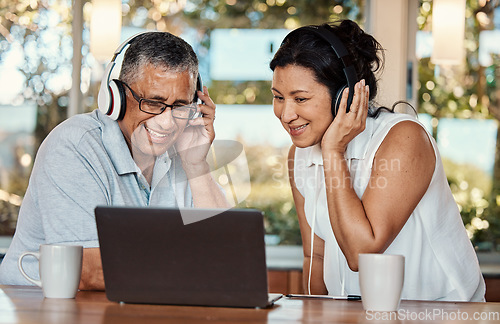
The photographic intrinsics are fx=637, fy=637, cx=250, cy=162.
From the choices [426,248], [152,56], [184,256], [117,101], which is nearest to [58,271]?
[184,256]

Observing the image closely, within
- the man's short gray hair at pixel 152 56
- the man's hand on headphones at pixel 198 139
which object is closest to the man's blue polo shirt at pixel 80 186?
the man's hand on headphones at pixel 198 139

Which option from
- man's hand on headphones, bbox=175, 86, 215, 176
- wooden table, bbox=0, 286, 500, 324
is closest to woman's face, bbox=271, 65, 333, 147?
man's hand on headphones, bbox=175, 86, 215, 176

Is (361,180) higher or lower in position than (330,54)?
lower

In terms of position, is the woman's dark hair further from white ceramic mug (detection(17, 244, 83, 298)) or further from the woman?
white ceramic mug (detection(17, 244, 83, 298))

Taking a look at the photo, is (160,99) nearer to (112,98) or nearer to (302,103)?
(112,98)

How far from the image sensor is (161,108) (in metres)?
1.57

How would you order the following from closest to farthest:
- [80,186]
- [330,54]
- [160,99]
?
1. [80,186]
2. [160,99]
3. [330,54]

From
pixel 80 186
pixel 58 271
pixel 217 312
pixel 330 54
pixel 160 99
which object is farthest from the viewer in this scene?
pixel 330 54

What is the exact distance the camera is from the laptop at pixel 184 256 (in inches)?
40.3

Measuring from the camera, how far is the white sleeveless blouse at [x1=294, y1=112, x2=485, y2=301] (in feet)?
5.29

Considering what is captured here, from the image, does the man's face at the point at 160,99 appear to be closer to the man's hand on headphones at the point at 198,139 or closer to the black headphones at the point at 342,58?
the man's hand on headphones at the point at 198,139

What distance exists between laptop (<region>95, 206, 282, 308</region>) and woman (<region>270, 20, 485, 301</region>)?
552mm

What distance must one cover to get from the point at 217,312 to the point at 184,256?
105 mm

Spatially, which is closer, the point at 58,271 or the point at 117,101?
the point at 58,271
